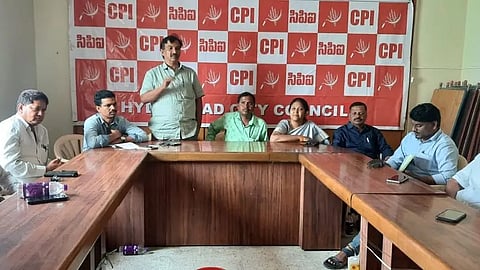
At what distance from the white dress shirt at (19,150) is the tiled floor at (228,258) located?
75 cm

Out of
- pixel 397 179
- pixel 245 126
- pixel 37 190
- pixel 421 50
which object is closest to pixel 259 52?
pixel 245 126

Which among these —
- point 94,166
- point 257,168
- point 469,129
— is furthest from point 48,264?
point 469,129

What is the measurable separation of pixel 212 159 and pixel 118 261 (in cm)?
85

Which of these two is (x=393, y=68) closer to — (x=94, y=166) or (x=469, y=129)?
(x=469, y=129)

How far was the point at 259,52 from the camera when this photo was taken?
14.1ft

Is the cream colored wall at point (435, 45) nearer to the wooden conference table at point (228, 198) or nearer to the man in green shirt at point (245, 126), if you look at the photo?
the man in green shirt at point (245, 126)

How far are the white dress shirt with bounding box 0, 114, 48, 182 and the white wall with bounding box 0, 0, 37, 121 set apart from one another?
→ 1.02 meters

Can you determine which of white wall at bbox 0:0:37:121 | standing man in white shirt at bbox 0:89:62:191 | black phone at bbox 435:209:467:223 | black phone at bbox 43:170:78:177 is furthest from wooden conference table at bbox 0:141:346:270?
black phone at bbox 435:209:467:223

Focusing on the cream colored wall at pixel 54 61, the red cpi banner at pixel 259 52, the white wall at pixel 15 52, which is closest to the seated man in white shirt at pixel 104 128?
the white wall at pixel 15 52

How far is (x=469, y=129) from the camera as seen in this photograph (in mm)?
3959

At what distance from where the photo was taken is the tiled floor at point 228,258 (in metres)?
2.77

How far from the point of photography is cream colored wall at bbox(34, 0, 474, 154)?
13.7ft

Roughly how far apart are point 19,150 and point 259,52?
7.95 feet

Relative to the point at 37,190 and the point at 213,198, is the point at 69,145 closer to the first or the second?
the point at 213,198
